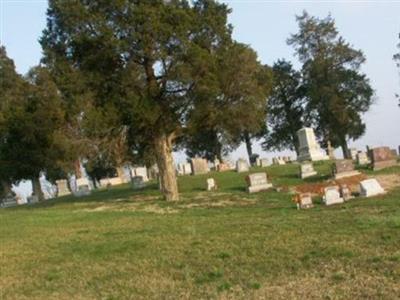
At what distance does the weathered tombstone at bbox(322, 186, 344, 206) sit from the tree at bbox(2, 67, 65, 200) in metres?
23.4

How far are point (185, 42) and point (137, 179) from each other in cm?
1223

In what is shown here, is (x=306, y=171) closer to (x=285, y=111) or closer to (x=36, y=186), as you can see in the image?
(x=36, y=186)

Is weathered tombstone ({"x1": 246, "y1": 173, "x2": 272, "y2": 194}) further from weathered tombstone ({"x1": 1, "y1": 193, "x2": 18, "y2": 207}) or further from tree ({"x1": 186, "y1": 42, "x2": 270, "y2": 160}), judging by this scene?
weathered tombstone ({"x1": 1, "y1": 193, "x2": 18, "y2": 207})

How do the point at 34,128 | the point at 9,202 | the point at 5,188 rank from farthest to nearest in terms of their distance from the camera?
1. the point at 5,188
2. the point at 9,202
3. the point at 34,128

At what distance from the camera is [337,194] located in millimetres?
18594

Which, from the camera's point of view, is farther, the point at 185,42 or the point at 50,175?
the point at 50,175

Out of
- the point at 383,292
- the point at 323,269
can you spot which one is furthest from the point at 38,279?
the point at 383,292

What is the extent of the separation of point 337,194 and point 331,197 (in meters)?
0.27

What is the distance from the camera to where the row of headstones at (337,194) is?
59.2 feet

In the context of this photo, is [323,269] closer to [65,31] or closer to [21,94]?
[65,31]

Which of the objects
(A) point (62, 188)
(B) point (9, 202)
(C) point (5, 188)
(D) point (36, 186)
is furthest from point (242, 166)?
(C) point (5, 188)

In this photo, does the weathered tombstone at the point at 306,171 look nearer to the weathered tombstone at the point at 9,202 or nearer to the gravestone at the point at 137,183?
the gravestone at the point at 137,183

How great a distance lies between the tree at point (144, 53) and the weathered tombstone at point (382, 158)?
8.65 m

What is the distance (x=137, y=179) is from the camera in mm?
35875
